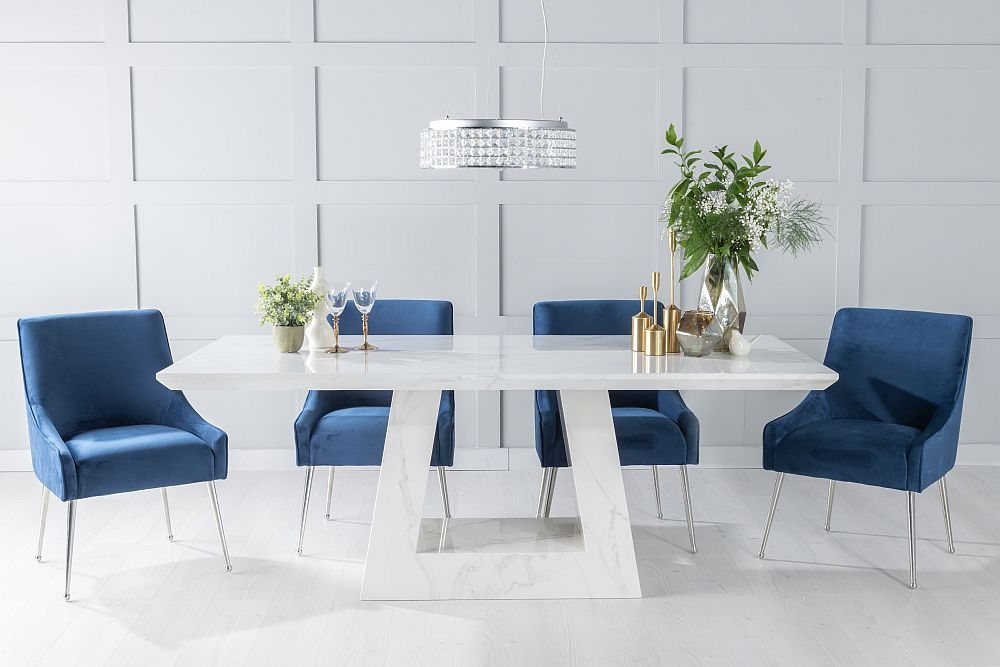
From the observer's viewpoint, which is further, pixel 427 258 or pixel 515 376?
pixel 427 258

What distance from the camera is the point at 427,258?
4.58 metres

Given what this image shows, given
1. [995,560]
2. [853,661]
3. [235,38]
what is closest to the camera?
[853,661]

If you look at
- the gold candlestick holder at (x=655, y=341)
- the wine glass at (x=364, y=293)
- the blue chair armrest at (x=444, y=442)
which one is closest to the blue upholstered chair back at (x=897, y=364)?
the gold candlestick holder at (x=655, y=341)

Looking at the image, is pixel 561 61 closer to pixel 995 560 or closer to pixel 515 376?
pixel 515 376

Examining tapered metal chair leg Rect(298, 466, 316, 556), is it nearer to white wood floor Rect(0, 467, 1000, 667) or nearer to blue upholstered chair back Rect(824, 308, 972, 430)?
white wood floor Rect(0, 467, 1000, 667)

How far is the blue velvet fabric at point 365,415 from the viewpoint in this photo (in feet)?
11.4

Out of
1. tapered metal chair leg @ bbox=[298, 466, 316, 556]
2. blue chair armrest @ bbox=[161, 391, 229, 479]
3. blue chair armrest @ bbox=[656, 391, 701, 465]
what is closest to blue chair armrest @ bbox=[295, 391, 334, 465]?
tapered metal chair leg @ bbox=[298, 466, 316, 556]

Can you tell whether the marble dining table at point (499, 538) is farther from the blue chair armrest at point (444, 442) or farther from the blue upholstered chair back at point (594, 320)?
the blue upholstered chair back at point (594, 320)

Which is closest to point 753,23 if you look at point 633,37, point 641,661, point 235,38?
point 633,37

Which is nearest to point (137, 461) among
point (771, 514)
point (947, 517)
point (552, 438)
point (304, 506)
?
point (304, 506)

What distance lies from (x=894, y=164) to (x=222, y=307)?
302cm

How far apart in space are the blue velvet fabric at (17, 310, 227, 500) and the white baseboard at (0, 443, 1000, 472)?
1077 mm

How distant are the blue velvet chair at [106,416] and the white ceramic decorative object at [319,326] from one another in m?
0.45

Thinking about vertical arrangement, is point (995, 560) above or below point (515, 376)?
below
